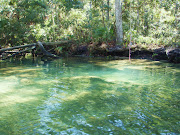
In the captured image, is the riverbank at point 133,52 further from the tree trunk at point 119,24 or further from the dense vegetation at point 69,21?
the dense vegetation at point 69,21

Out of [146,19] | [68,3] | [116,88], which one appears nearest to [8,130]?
[116,88]

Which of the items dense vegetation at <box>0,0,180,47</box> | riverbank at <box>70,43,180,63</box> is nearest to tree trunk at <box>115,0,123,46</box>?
dense vegetation at <box>0,0,180,47</box>

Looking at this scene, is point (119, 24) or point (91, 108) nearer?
point (91, 108)

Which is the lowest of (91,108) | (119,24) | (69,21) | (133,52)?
(91,108)

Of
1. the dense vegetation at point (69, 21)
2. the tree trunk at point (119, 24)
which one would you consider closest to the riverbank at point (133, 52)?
the tree trunk at point (119, 24)

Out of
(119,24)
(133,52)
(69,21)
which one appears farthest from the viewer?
(69,21)

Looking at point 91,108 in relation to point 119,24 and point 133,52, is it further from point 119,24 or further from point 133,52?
point 119,24

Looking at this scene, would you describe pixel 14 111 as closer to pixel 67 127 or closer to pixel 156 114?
pixel 67 127

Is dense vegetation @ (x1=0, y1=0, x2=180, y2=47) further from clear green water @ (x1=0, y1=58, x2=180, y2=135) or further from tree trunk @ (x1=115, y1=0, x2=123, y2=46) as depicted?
clear green water @ (x1=0, y1=58, x2=180, y2=135)

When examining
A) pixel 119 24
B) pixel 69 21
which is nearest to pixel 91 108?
pixel 119 24

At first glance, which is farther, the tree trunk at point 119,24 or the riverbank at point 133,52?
the tree trunk at point 119,24

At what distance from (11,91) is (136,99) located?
374cm

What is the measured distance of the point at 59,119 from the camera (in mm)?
3543

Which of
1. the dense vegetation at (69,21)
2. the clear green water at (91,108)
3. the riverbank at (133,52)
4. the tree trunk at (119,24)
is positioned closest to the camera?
the clear green water at (91,108)
